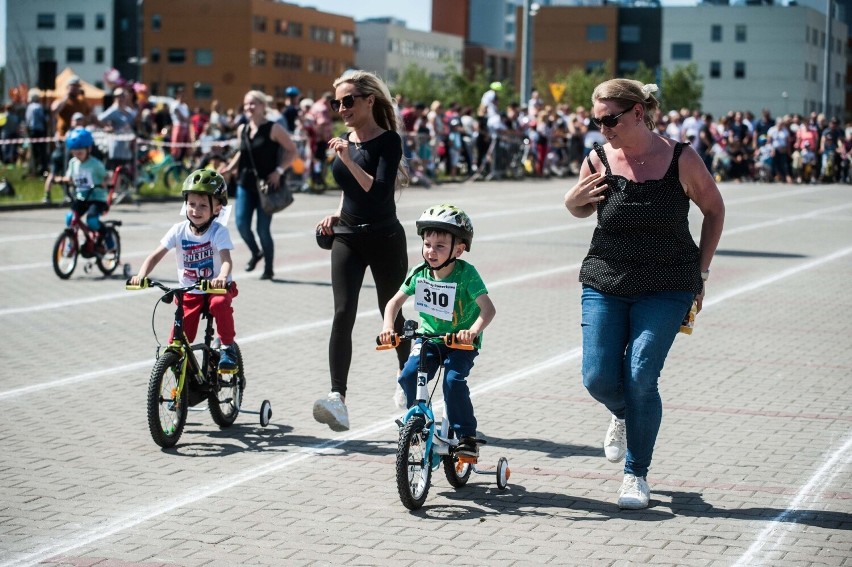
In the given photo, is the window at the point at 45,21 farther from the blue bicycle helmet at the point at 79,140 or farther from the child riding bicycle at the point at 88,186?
the blue bicycle helmet at the point at 79,140

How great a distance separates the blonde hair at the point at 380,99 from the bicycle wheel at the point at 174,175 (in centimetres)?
2140

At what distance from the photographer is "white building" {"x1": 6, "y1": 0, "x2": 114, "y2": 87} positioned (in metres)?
157

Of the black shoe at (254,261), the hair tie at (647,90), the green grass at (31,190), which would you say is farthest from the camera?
the green grass at (31,190)

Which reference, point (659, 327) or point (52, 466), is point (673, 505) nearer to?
point (659, 327)

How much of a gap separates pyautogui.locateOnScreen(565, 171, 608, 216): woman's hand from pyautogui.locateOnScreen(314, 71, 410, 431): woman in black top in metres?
1.72

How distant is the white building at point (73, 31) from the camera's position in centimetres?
15700

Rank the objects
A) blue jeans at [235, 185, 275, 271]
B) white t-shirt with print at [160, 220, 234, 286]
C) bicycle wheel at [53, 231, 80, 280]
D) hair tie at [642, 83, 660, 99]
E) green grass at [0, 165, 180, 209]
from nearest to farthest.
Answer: hair tie at [642, 83, 660, 99] → white t-shirt with print at [160, 220, 234, 286] → bicycle wheel at [53, 231, 80, 280] → blue jeans at [235, 185, 275, 271] → green grass at [0, 165, 180, 209]

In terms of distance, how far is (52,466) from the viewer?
7555 millimetres

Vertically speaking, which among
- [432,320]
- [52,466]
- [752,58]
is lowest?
[52,466]

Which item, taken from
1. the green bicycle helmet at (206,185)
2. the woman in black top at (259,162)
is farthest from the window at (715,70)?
the green bicycle helmet at (206,185)

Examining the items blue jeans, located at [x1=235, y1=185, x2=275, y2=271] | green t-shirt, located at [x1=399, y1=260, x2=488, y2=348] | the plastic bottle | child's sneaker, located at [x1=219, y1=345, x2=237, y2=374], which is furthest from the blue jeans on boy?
blue jeans, located at [x1=235, y1=185, x2=275, y2=271]

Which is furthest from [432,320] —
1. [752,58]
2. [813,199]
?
[752,58]

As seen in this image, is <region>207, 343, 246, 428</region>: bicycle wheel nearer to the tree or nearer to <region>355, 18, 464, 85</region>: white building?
the tree

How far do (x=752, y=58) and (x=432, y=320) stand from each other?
154368 mm
